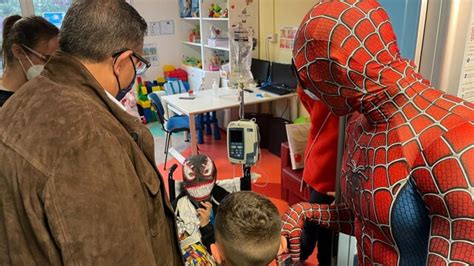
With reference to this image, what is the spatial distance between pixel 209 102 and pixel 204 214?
81.7 inches

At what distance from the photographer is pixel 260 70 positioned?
4223mm

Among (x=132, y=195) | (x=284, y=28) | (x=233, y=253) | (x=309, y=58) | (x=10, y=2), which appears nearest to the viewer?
(x=132, y=195)

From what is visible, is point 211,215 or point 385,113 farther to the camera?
point 211,215

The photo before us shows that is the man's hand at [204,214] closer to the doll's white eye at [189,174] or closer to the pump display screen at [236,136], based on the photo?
the doll's white eye at [189,174]

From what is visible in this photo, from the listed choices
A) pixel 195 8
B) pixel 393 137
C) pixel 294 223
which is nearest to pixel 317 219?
pixel 294 223

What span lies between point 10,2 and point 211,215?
460 cm

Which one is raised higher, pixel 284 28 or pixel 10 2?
pixel 10 2

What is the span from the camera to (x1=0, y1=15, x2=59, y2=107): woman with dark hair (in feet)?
4.82

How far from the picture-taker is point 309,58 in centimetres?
83

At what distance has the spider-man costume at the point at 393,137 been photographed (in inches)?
26.3

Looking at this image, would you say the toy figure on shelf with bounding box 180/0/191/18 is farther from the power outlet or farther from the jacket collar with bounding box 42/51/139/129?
the jacket collar with bounding box 42/51/139/129

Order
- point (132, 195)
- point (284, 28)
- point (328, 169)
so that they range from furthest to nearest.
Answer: point (284, 28), point (328, 169), point (132, 195)

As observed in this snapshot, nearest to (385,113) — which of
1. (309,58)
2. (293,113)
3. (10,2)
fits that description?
(309,58)

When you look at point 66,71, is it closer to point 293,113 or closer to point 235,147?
point 235,147
